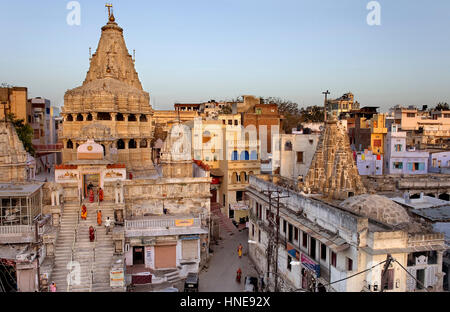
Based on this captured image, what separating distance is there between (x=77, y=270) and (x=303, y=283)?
38.7ft

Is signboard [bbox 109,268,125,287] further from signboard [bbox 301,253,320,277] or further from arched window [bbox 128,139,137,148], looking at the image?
arched window [bbox 128,139,137,148]

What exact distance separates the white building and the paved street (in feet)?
63.1

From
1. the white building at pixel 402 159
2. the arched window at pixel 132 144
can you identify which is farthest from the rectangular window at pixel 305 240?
the white building at pixel 402 159

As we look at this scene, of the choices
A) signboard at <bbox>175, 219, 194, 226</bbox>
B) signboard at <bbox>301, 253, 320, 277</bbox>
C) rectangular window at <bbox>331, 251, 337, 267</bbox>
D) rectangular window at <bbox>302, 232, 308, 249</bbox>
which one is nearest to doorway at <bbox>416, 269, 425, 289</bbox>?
rectangular window at <bbox>331, 251, 337, 267</bbox>

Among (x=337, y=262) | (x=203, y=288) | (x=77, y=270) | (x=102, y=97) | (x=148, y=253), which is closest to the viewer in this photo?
(x=337, y=262)

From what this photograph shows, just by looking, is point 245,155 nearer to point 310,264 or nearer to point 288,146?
point 288,146

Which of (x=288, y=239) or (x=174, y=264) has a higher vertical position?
(x=288, y=239)

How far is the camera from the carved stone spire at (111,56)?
34219mm

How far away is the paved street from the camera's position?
22.3 metres

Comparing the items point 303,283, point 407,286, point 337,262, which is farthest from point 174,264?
point 407,286

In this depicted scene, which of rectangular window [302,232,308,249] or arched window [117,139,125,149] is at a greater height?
arched window [117,139,125,149]

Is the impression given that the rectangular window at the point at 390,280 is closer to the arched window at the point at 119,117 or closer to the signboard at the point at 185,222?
the signboard at the point at 185,222

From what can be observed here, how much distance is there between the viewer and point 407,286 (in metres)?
14.0
